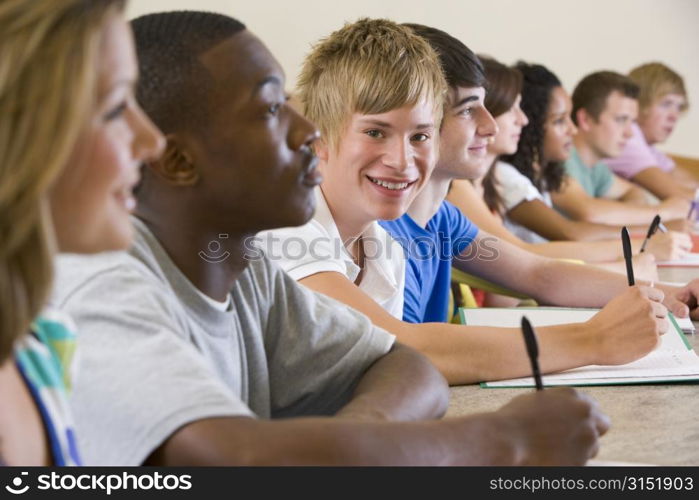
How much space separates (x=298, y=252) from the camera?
1390mm

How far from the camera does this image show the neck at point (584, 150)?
400cm

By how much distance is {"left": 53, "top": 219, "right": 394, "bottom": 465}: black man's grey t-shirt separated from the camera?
728 mm

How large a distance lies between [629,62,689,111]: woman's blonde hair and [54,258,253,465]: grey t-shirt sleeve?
4417 mm

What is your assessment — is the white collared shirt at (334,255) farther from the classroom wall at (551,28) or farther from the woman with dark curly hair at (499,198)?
the classroom wall at (551,28)

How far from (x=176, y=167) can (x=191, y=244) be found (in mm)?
70

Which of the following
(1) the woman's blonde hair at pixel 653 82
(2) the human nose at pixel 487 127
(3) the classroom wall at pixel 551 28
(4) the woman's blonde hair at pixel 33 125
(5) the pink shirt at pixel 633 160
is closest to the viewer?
(4) the woman's blonde hair at pixel 33 125

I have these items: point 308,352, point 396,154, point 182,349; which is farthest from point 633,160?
point 182,349

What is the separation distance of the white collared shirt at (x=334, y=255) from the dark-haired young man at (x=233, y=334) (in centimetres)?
26

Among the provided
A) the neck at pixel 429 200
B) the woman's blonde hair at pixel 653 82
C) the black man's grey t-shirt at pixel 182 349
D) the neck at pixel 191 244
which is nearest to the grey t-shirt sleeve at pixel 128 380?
the black man's grey t-shirt at pixel 182 349

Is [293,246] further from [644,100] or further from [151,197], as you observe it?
[644,100]

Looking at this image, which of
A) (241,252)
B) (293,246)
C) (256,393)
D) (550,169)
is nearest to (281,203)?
(241,252)

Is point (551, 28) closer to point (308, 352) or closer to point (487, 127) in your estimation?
point (487, 127)

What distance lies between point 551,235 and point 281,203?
6.90 ft
